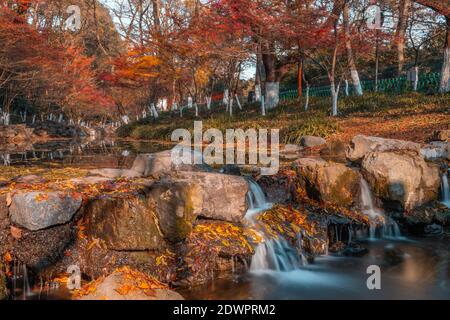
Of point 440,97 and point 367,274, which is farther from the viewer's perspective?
point 440,97

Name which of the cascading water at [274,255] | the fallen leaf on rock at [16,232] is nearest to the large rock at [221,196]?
the cascading water at [274,255]

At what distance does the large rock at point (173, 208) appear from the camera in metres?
6.02

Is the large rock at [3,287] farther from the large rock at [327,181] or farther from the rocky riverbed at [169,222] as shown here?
the large rock at [327,181]

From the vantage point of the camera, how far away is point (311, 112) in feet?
62.0

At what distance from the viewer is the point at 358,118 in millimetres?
16266

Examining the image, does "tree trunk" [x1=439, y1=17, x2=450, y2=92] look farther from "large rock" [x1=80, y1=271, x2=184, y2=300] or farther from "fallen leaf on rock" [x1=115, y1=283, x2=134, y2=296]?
"fallen leaf on rock" [x1=115, y1=283, x2=134, y2=296]

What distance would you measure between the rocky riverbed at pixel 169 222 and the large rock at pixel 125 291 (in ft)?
0.03

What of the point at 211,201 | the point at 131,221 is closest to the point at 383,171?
the point at 211,201

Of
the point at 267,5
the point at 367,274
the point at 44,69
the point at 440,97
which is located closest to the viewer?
the point at 367,274

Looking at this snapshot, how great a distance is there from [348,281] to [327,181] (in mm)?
2552

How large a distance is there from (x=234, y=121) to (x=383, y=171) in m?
13.0
